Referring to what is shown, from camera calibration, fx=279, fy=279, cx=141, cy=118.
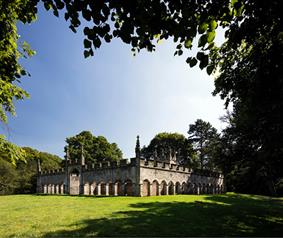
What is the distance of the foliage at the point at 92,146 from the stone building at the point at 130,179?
46.9ft

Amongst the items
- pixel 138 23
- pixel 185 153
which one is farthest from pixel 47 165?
pixel 138 23

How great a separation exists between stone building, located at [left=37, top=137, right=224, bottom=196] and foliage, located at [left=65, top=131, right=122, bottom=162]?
46.9 feet

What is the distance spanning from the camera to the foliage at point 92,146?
62.4 meters

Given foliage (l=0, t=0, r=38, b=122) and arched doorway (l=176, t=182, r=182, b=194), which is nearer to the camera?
foliage (l=0, t=0, r=38, b=122)

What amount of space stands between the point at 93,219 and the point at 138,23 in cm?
1144

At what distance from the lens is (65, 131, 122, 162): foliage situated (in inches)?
2458

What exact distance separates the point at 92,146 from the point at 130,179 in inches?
1313

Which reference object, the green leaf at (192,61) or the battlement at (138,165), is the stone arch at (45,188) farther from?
the green leaf at (192,61)

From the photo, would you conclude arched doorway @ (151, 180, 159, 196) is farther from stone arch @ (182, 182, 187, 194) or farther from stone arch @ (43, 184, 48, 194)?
stone arch @ (43, 184, 48, 194)

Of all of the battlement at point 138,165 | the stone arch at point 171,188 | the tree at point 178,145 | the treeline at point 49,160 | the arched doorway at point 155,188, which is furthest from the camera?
the tree at point 178,145

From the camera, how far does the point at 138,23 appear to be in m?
4.92

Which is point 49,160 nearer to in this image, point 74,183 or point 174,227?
point 74,183

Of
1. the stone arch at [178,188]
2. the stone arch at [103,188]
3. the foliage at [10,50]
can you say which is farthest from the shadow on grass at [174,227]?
the stone arch at [103,188]

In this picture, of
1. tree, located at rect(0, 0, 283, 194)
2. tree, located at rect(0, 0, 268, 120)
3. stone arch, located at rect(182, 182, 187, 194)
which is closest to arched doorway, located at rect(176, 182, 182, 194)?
stone arch, located at rect(182, 182, 187, 194)
